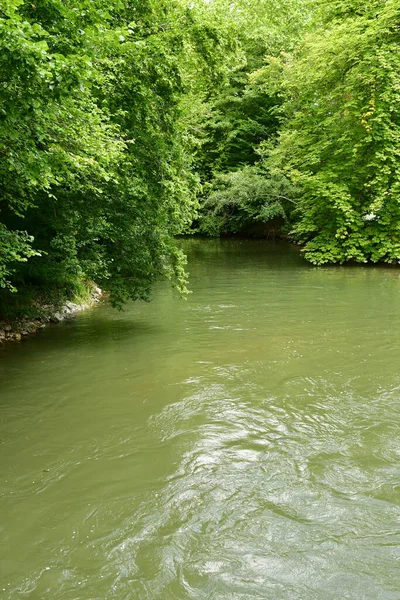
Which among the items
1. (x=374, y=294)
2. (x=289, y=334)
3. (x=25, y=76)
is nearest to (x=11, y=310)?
(x=289, y=334)

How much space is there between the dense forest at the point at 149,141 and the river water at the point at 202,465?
5.49 ft

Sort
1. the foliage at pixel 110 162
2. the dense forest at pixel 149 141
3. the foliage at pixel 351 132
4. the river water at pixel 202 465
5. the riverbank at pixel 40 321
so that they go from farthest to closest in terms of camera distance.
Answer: the foliage at pixel 351 132, the riverbank at pixel 40 321, the foliage at pixel 110 162, the dense forest at pixel 149 141, the river water at pixel 202 465

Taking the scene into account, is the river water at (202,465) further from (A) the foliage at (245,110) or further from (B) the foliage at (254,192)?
(A) the foliage at (245,110)

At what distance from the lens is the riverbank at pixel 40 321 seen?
9148 millimetres

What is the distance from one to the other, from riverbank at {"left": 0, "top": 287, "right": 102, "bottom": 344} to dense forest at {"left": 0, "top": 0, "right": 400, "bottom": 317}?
238 millimetres

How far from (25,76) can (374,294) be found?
34.2 ft

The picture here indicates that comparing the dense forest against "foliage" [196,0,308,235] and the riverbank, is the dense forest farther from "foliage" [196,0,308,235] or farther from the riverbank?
"foliage" [196,0,308,235]

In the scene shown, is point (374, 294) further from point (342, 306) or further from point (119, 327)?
point (119, 327)

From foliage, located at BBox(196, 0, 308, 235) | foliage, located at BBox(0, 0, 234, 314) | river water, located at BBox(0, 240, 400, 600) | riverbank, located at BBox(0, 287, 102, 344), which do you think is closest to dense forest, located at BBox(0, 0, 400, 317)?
foliage, located at BBox(0, 0, 234, 314)

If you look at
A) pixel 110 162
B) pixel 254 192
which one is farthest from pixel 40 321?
pixel 254 192

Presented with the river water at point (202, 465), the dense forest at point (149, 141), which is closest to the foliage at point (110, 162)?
the dense forest at point (149, 141)

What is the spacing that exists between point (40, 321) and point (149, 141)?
415cm

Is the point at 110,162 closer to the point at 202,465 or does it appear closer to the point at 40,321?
the point at 40,321

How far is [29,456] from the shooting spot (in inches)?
186
